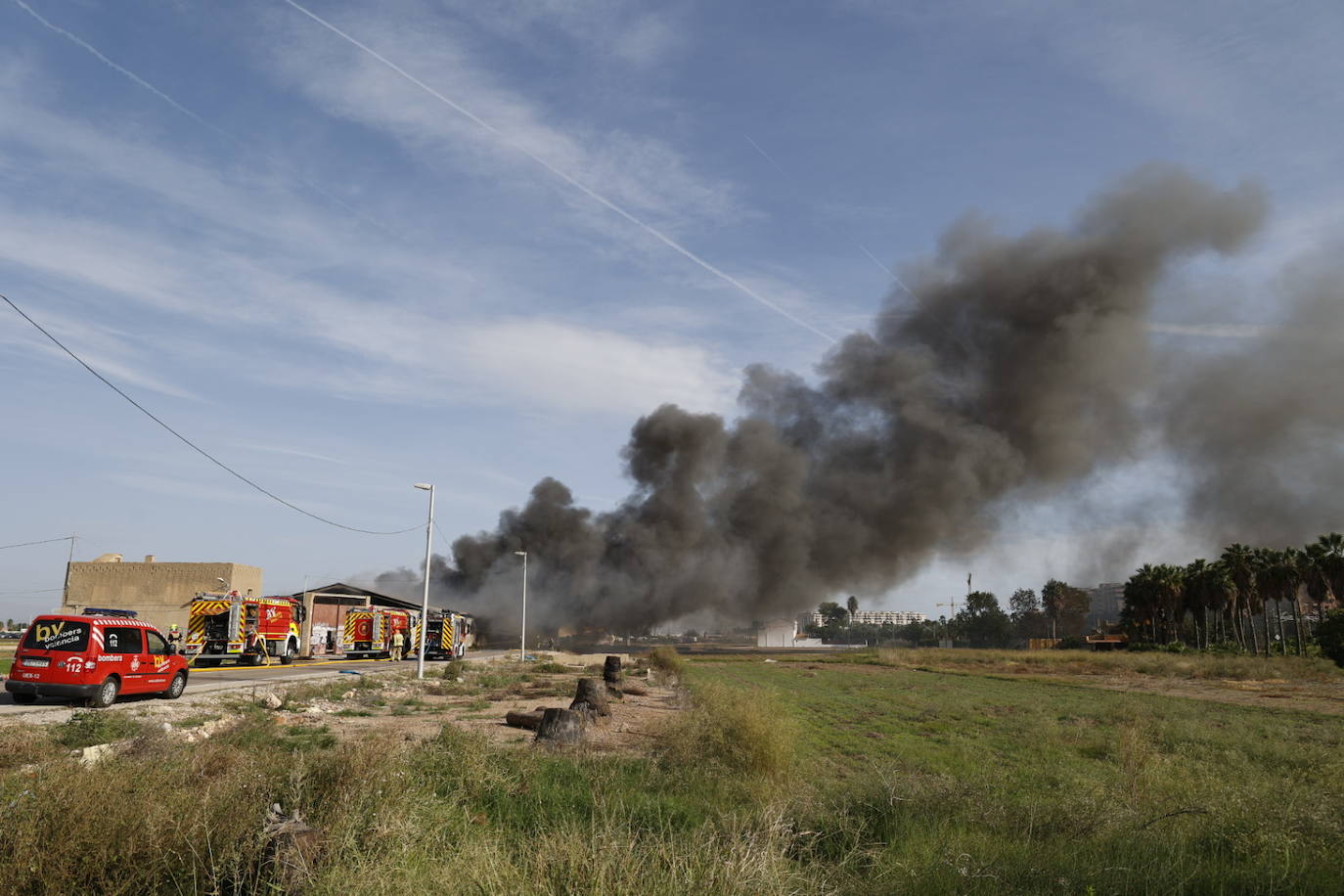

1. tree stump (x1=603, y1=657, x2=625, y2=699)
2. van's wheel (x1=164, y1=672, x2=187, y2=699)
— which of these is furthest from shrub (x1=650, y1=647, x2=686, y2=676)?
van's wheel (x1=164, y1=672, x2=187, y2=699)

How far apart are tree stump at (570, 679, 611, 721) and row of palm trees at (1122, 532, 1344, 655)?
66.0 metres

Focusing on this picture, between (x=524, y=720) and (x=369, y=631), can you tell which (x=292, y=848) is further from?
(x=369, y=631)

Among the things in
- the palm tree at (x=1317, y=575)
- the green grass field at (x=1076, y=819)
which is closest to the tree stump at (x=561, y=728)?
the green grass field at (x=1076, y=819)

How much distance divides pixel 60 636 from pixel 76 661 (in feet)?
2.31

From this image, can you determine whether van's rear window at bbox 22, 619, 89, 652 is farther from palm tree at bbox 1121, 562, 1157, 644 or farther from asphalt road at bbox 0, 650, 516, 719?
palm tree at bbox 1121, 562, 1157, 644

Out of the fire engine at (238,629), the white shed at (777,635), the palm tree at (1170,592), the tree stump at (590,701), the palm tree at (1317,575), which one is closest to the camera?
the tree stump at (590,701)

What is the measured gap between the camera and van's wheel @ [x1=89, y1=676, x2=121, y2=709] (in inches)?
666

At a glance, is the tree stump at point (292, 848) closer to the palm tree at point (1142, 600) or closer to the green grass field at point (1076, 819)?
the green grass field at point (1076, 819)

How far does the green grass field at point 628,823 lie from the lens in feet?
16.1

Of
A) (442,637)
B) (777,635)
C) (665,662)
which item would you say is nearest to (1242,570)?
(665,662)

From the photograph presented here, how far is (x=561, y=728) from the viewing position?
13.7 meters

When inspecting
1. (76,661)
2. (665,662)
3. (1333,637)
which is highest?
(76,661)

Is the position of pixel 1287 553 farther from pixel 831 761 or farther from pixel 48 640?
pixel 48 640

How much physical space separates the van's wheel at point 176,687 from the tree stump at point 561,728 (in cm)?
1055
